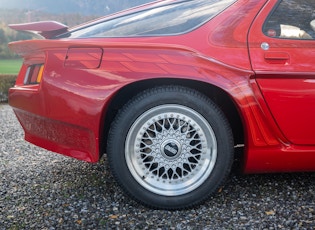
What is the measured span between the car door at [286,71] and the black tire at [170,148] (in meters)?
0.33

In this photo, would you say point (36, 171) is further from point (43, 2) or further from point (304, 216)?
point (43, 2)

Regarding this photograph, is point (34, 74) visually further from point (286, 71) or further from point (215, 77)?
point (286, 71)

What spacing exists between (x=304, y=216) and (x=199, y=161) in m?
0.67

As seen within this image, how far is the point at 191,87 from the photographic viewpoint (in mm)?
2154

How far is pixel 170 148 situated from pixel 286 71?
0.82 metres

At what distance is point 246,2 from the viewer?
7.04ft

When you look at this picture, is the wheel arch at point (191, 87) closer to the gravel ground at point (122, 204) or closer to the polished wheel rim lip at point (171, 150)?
the polished wheel rim lip at point (171, 150)

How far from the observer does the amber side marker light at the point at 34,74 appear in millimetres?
2207

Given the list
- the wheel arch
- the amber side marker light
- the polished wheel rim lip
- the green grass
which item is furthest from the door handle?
the green grass

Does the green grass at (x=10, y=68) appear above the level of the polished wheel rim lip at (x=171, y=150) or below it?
below

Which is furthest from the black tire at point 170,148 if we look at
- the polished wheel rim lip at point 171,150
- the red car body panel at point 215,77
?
the red car body panel at point 215,77

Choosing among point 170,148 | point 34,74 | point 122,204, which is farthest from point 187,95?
point 34,74

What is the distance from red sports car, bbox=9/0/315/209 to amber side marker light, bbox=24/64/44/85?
0.01 metres

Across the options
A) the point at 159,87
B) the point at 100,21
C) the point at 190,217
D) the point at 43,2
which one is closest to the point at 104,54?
the point at 159,87
